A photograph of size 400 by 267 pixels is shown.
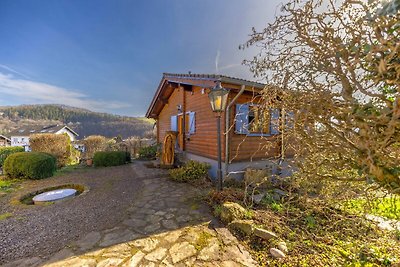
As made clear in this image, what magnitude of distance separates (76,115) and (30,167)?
5906cm

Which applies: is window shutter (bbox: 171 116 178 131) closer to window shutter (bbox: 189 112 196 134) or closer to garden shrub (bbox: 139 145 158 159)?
window shutter (bbox: 189 112 196 134)

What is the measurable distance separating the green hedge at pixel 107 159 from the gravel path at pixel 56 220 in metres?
3.82

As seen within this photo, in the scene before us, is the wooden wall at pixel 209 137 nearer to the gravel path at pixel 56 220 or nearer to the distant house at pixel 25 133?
the gravel path at pixel 56 220

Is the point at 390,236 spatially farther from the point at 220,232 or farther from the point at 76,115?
the point at 76,115

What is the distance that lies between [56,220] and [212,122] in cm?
509

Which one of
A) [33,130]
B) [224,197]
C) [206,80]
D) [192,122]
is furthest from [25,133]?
[224,197]

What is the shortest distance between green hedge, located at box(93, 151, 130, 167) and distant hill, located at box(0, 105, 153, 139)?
1250 inches

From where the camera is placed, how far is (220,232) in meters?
3.00

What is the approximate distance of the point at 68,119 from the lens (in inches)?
2172

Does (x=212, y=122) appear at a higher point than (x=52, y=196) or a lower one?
higher

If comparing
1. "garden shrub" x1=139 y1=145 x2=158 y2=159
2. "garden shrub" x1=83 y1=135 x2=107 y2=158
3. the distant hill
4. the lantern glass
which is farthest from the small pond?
the distant hill

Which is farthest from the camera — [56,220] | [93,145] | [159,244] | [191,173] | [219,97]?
[93,145]

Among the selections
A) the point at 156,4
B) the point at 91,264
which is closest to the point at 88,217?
the point at 91,264

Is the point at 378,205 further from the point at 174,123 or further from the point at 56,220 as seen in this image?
the point at 174,123
